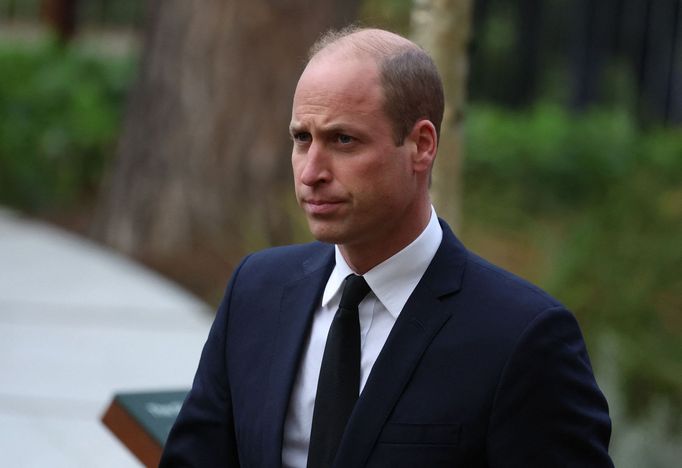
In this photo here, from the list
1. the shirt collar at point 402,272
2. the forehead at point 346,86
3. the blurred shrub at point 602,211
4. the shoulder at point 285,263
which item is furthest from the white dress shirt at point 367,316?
the blurred shrub at point 602,211

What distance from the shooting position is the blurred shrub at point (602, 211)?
6727 mm

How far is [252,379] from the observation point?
259 cm

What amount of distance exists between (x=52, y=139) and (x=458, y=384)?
872 centimetres

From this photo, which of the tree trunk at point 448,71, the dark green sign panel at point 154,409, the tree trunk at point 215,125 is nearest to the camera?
the dark green sign panel at point 154,409

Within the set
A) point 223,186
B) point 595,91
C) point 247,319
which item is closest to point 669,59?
point 595,91

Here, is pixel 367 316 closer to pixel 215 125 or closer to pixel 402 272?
pixel 402 272

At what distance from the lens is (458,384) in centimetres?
231

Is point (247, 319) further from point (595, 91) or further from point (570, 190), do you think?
point (595, 91)

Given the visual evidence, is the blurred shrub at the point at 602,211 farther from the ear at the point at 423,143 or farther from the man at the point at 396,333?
the ear at the point at 423,143

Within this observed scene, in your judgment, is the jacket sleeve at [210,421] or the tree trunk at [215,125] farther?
the tree trunk at [215,125]

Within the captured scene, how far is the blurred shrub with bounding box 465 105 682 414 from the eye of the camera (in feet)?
22.1

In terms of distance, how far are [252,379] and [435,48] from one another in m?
2.30

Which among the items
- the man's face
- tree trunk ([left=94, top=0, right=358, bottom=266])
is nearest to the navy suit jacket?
the man's face

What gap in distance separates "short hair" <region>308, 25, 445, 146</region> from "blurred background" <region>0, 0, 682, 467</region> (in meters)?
2.19
